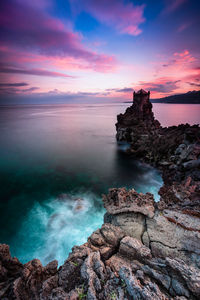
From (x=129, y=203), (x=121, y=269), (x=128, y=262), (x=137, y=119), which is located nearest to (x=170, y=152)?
(x=137, y=119)

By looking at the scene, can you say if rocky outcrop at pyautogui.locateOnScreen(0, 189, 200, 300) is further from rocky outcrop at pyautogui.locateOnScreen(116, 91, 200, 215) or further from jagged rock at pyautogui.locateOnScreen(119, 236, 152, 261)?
rocky outcrop at pyautogui.locateOnScreen(116, 91, 200, 215)

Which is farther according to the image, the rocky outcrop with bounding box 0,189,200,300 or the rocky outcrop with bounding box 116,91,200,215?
the rocky outcrop with bounding box 116,91,200,215

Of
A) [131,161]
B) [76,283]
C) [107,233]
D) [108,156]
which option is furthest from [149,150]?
[76,283]

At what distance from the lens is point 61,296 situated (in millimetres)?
4391

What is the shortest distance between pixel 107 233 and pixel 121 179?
1844 cm

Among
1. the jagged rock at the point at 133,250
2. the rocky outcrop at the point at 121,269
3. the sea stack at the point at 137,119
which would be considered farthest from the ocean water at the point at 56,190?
the jagged rock at the point at 133,250

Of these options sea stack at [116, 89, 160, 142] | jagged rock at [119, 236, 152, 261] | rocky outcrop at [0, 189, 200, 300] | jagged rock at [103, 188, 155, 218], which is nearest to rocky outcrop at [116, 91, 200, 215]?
sea stack at [116, 89, 160, 142]

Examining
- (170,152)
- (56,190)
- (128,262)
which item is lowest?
(56,190)

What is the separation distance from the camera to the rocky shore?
4.49 m

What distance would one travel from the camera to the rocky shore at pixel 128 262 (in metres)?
4.49

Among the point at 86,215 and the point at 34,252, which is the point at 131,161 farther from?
the point at 34,252

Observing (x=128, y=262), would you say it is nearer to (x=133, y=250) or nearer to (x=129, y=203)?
(x=133, y=250)

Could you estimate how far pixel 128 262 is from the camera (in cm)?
571

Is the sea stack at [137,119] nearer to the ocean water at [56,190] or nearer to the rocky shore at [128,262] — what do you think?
the ocean water at [56,190]
